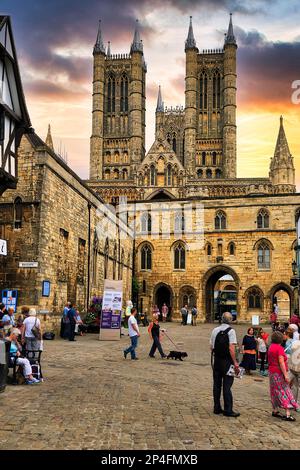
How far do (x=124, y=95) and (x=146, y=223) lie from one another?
53252 millimetres

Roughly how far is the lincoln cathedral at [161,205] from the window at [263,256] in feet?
0.26

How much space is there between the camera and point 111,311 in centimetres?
1970

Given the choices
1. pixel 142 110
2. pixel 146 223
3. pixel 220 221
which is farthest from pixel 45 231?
pixel 142 110

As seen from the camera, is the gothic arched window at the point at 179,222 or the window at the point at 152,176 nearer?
the gothic arched window at the point at 179,222

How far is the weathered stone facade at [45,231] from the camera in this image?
18.1 meters

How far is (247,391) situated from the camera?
34.1 feet

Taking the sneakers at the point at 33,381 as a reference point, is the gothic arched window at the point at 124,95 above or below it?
above

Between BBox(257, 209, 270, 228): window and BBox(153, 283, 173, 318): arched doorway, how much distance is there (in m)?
9.22

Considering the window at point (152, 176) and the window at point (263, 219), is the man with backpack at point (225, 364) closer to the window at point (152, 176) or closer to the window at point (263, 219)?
the window at point (263, 219)

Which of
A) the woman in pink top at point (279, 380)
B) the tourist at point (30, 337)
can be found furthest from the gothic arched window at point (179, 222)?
the woman in pink top at point (279, 380)

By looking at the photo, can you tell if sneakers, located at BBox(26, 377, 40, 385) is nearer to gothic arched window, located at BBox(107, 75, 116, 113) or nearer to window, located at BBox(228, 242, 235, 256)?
window, located at BBox(228, 242, 235, 256)

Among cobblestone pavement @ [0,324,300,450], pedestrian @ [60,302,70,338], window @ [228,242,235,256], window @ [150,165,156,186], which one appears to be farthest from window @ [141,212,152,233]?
cobblestone pavement @ [0,324,300,450]

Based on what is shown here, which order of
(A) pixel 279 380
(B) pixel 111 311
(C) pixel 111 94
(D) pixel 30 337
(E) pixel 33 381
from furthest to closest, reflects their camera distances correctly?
1. (C) pixel 111 94
2. (B) pixel 111 311
3. (D) pixel 30 337
4. (E) pixel 33 381
5. (A) pixel 279 380

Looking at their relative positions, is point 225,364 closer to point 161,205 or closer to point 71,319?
point 71,319
